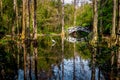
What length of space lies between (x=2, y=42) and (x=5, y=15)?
9870 mm

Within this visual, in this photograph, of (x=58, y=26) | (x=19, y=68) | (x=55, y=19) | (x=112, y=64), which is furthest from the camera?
(x=58, y=26)

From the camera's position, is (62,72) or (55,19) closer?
(62,72)

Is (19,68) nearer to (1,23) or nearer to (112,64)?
(112,64)

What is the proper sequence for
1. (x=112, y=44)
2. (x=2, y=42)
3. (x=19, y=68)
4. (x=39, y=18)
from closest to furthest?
(x=19, y=68), (x=112, y=44), (x=2, y=42), (x=39, y=18)

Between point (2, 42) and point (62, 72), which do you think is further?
point (2, 42)

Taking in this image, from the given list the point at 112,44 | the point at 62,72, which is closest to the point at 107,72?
the point at 62,72

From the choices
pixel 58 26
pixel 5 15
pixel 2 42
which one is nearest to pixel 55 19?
pixel 58 26

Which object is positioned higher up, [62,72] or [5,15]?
[5,15]

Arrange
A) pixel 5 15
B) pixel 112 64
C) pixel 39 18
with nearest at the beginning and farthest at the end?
pixel 112 64 → pixel 5 15 → pixel 39 18

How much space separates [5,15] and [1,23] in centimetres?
368

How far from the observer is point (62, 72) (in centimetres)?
1427

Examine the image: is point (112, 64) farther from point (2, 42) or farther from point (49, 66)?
point (2, 42)

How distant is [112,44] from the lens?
26578 millimetres

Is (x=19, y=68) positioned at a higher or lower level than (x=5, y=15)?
lower
